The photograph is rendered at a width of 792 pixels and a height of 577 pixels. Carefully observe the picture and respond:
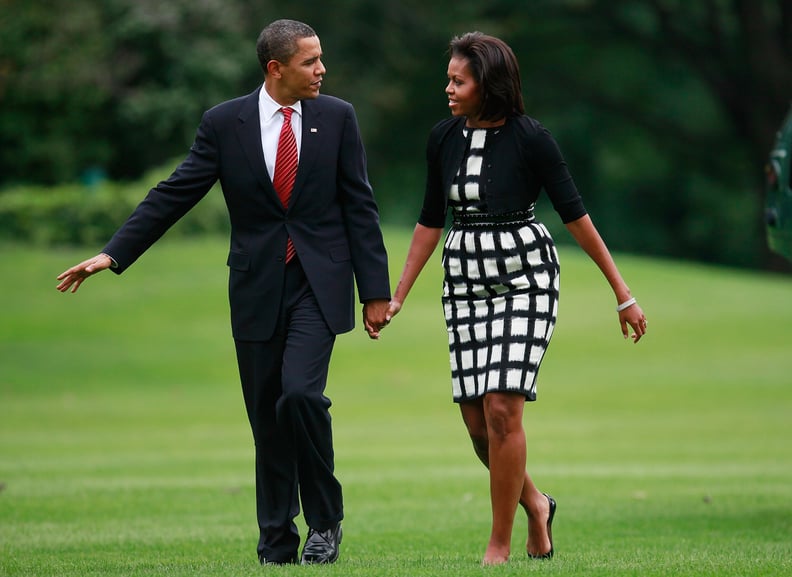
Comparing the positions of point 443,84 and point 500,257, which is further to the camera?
point 443,84

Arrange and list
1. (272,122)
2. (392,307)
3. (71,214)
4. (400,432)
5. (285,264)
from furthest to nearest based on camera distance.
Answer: (71,214) → (400,432) → (392,307) → (272,122) → (285,264)

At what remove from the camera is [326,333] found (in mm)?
6109

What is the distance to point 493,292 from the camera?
5910 millimetres

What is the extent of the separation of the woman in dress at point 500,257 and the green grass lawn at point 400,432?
60 centimetres

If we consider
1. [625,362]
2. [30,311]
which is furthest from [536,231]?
[30,311]

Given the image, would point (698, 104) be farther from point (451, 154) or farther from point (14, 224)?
point (451, 154)

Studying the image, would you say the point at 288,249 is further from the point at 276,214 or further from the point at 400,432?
the point at 400,432

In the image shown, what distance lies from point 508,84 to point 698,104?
39465 mm

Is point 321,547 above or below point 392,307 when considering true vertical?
below

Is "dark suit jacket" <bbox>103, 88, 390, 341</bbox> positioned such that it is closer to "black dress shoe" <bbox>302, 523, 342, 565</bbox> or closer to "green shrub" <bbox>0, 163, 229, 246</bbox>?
"black dress shoe" <bbox>302, 523, 342, 565</bbox>

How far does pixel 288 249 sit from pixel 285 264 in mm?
65

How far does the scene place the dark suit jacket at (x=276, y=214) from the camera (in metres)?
6.08

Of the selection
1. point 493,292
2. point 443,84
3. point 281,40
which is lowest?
point 493,292

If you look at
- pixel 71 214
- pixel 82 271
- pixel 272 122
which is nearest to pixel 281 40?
pixel 272 122
